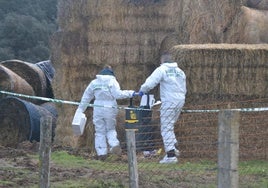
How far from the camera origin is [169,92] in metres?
12.8

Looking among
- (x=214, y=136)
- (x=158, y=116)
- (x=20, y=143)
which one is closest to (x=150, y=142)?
(x=158, y=116)

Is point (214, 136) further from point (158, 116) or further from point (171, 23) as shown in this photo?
point (171, 23)

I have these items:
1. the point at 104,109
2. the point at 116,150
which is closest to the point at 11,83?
the point at 104,109

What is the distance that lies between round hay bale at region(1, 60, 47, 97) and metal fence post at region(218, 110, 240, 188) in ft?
52.0

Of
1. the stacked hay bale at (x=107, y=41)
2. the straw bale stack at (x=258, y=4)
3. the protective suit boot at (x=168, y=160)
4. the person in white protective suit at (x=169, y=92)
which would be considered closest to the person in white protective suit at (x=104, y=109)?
the person in white protective suit at (x=169, y=92)

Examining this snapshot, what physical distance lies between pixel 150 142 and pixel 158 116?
0.51 meters

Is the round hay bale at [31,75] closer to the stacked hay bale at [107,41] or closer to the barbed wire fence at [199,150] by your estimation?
the stacked hay bale at [107,41]

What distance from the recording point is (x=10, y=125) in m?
17.6

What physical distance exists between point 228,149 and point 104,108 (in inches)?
300

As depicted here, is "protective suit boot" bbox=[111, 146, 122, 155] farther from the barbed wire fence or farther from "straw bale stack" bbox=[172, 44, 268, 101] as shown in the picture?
"straw bale stack" bbox=[172, 44, 268, 101]

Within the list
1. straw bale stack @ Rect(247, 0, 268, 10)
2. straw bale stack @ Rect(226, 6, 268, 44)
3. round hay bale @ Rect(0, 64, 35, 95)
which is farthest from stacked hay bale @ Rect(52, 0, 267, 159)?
round hay bale @ Rect(0, 64, 35, 95)

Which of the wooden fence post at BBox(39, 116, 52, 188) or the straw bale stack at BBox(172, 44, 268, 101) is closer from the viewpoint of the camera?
the wooden fence post at BBox(39, 116, 52, 188)

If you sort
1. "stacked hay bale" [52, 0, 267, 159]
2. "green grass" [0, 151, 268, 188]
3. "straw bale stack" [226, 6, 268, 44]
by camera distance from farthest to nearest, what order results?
"stacked hay bale" [52, 0, 267, 159], "straw bale stack" [226, 6, 268, 44], "green grass" [0, 151, 268, 188]

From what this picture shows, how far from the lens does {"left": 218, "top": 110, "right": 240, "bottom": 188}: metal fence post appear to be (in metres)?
6.38
